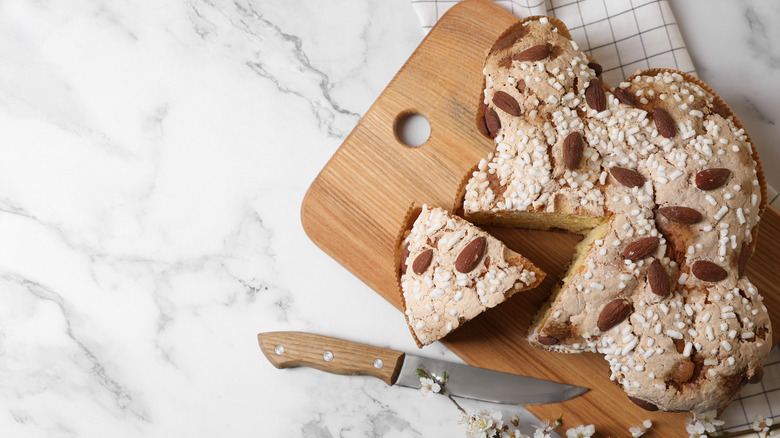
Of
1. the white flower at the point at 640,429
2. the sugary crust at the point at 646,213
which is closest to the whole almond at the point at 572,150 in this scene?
the sugary crust at the point at 646,213

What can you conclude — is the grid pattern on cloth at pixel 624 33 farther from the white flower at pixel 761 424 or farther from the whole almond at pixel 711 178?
the white flower at pixel 761 424

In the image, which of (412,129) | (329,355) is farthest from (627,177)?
(329,355)

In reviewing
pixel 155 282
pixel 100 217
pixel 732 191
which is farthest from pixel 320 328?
pixel 732 191

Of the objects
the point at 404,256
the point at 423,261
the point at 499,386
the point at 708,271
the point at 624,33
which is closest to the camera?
the point at 708,271

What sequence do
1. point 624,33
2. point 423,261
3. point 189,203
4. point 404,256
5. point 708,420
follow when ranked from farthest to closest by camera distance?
point 189,203, point 624,33, point 708,420, point 404,256, point 423,261

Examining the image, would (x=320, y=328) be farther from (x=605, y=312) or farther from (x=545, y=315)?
(x=605, y=312)

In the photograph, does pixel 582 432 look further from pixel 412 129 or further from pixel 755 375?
pixel 412 129
